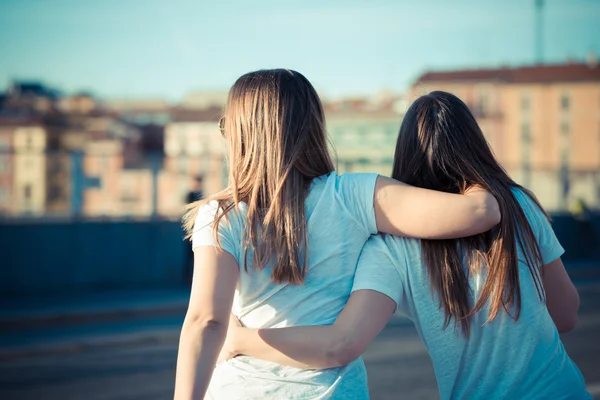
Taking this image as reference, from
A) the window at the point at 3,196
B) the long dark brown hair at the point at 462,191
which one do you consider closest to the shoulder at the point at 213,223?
the long dark brown hair at the point at 462,191

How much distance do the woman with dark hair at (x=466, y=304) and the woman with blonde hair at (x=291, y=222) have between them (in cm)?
5

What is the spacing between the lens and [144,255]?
1351 centimetres

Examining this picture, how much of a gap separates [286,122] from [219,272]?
0.39m

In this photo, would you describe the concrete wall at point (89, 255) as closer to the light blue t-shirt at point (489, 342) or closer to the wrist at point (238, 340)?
the wrist at point (238, 340)

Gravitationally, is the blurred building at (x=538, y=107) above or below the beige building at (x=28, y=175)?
above

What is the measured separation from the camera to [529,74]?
90625 mm

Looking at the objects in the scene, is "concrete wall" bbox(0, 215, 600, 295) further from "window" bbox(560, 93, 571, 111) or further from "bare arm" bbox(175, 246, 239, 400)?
"window" bbox(560, 93, 571, 111)

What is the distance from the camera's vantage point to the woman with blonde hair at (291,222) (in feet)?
5.56

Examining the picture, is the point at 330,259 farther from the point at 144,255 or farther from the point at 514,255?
the point at 144,255

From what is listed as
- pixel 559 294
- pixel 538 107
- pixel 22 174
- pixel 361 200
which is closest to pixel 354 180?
pixel 361 200

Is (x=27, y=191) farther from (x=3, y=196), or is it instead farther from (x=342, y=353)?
(x=342, y=353)

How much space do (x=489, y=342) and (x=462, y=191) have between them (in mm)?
384

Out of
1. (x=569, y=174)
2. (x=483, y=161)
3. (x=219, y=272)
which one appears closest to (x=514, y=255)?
(x=483, y=161)

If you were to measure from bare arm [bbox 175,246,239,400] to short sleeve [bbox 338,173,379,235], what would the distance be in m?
0.34
